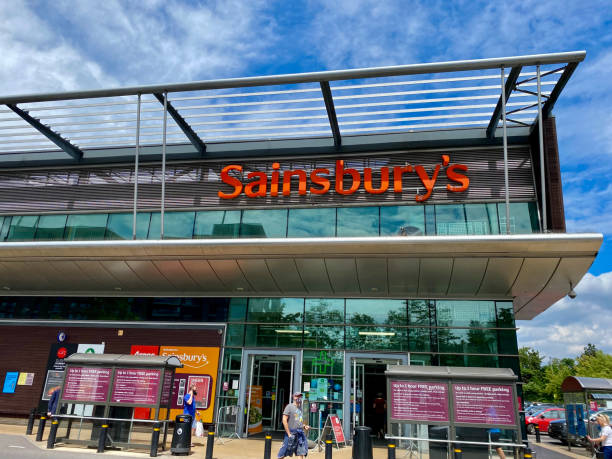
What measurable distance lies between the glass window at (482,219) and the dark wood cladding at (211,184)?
0.31m

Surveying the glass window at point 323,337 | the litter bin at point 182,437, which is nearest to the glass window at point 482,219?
the glass window at point 323,337

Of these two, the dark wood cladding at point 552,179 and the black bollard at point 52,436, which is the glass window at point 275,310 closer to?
the black bollard at point 52,436

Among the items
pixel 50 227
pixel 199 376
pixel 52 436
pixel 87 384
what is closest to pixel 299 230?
pixel 199 376

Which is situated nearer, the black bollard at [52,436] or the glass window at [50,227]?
the black bollard at [52,436]

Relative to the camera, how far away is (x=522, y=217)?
15.6m

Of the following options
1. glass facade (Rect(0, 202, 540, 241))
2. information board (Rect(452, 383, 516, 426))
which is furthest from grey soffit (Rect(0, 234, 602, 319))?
information board (Rect(452, 383, 516, 426))

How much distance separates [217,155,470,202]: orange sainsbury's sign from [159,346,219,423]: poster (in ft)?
18.9

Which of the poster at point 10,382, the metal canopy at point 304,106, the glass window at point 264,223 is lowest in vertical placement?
the poster at point 10,382

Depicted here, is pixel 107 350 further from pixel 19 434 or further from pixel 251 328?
pixel 251 328

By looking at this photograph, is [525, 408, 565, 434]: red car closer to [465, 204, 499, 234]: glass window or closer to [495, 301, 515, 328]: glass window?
[495, 301, 515, 328]: glass window

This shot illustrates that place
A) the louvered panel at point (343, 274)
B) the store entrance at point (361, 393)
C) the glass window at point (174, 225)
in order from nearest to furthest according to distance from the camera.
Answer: the louvered panel at point (343, 274), the store entrance at point (361, 393), the glass window at point (174, 225)

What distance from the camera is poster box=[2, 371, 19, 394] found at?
60.0 ft

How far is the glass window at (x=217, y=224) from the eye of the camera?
17.3 metres

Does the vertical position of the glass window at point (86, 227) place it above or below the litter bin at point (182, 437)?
above
